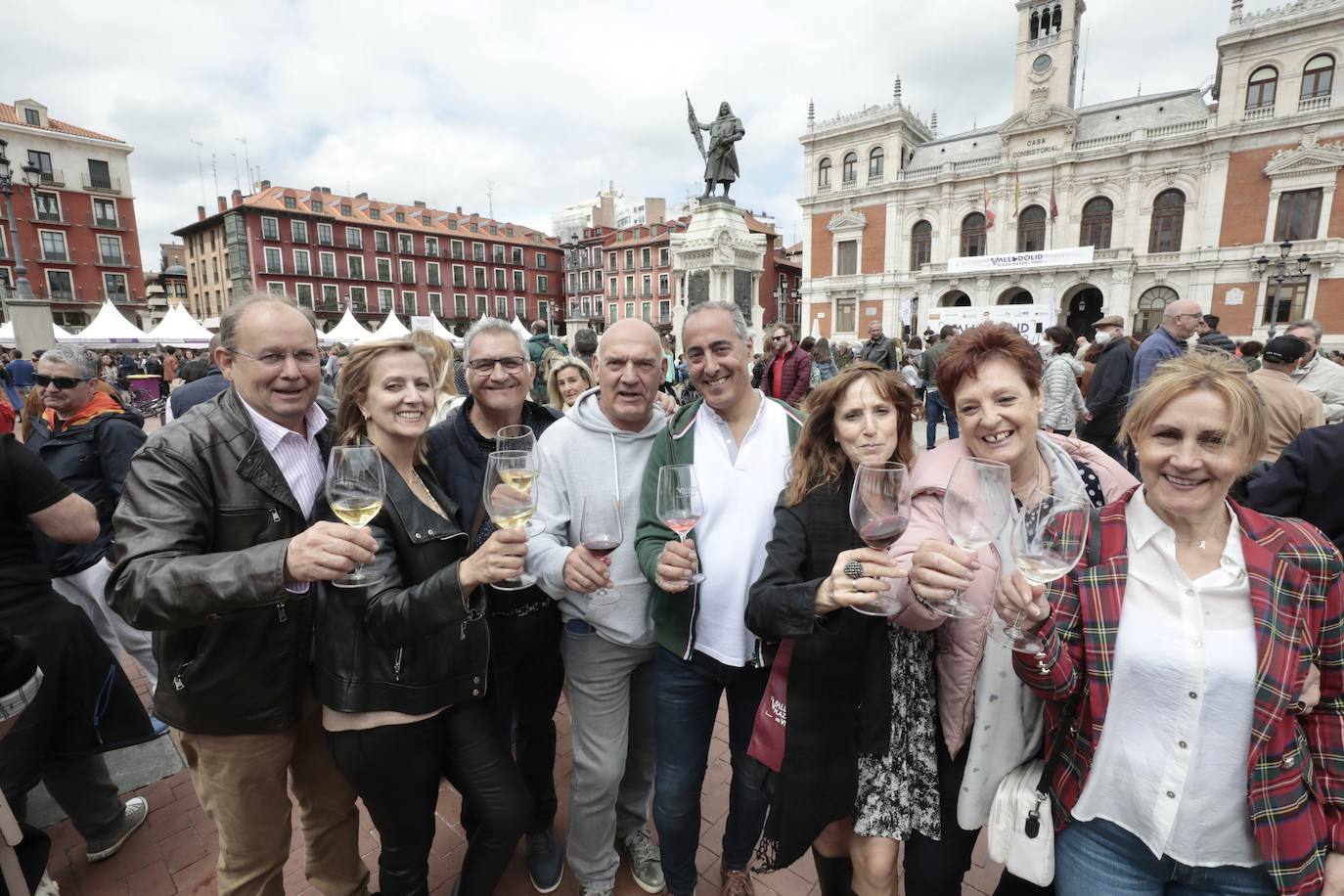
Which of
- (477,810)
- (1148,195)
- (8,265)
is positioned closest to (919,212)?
(1148,195)

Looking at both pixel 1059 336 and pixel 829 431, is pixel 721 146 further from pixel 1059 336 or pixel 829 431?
pixel 829 431

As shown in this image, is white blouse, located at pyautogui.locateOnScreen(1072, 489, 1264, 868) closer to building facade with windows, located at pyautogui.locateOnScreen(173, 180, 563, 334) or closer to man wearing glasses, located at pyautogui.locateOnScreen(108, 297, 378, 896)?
man wearing glasses, located at pyautogui.locateOnScreen(108, 297, 378, 896)

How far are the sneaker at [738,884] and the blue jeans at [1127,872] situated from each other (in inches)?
47.4

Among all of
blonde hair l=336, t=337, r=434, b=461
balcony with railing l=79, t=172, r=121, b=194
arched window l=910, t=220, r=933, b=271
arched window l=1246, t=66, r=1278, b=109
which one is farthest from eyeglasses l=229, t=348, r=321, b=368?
balcony with railing l=79, t=172, r=121, b=194

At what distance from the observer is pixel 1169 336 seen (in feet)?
19.5

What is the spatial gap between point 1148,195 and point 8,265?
6109 cm

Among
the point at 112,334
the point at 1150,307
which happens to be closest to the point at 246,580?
the point at 112,334

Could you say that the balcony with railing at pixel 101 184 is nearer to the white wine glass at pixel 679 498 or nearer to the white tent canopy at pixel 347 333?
the white tent canopy at pixel 347 333

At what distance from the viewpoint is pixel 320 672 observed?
1.92 meters

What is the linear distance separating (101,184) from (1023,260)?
177 ft

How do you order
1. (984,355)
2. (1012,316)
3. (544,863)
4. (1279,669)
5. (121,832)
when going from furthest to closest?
(1012,316)
(121,832)
(544,863)
(984,355)
(1279,669)

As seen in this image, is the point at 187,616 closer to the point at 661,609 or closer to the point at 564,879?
the point at 661,609

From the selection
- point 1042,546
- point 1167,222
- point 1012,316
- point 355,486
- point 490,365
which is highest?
point 1167,222

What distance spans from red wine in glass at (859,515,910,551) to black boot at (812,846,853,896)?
134 cm
